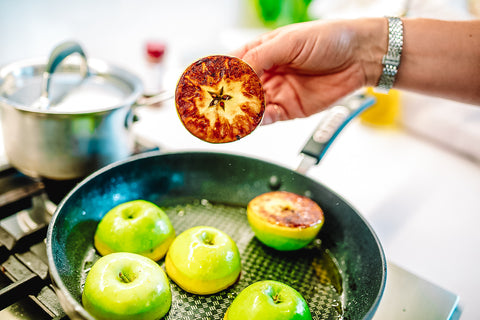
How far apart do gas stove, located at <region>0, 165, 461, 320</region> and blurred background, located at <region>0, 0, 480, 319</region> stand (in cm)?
11

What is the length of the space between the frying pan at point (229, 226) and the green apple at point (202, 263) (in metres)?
0.02

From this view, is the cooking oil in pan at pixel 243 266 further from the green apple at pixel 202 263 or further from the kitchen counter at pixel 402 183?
the kitchen counter at pixel 402 183

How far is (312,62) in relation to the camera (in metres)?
0.84

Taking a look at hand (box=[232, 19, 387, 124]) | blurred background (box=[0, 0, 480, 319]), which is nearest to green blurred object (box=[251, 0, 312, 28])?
blurred background (box=[0, 0, 480, 319])

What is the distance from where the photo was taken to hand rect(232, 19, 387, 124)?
0.79m

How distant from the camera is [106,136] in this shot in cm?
78

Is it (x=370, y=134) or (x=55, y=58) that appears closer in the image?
(x=55, y=58)

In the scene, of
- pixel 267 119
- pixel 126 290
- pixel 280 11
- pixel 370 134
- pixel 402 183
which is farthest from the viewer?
pixel 280 11

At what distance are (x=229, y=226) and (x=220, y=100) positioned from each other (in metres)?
0.29

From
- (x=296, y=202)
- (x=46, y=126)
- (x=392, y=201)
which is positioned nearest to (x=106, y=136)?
(x=46, y=126)

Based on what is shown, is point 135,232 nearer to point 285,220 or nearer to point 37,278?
point 37,278

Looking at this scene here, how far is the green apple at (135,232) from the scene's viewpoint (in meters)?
0.68

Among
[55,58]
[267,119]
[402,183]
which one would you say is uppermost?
[55,58]

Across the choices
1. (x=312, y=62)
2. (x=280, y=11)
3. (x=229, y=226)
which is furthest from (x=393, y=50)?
(x=280, y=11)
